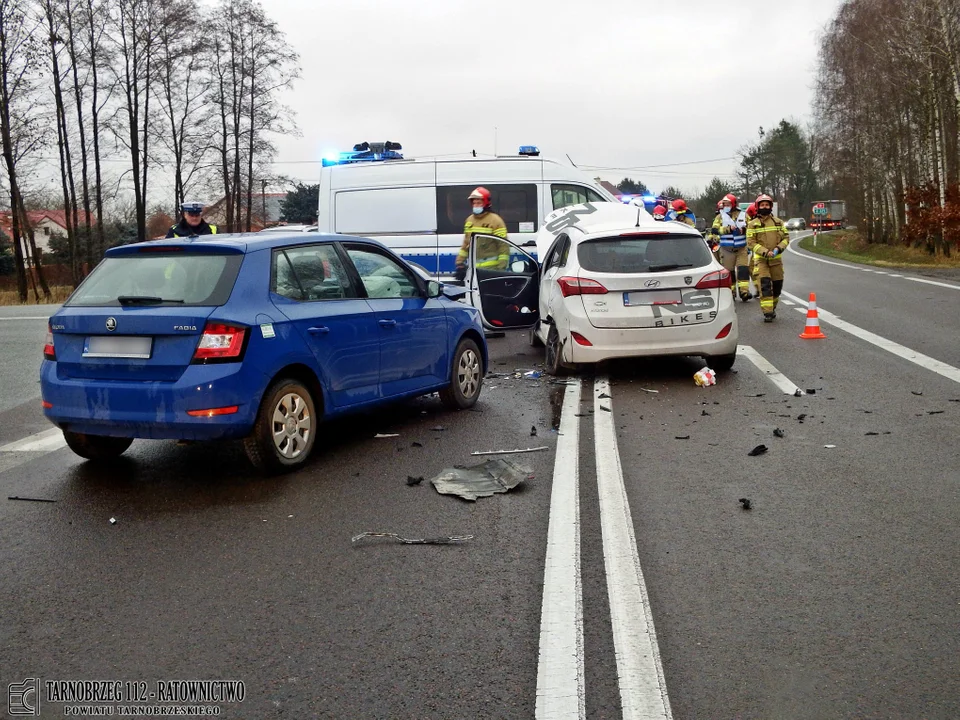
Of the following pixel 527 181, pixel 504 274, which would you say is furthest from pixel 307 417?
pixel 527 181

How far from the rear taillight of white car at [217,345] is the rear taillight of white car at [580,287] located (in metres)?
4.74

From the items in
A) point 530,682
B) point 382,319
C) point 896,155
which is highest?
point 896,155

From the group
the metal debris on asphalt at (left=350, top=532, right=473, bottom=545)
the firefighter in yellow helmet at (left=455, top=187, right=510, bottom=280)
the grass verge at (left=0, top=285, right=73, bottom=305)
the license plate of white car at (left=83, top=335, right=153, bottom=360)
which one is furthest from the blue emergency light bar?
the grass verge at (left=0, top=285, right=73, bottom=305)

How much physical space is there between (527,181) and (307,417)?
35.3 ft

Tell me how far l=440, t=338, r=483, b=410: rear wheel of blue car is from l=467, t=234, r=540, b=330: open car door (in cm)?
271

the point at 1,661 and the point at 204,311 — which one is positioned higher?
the point at 204,311

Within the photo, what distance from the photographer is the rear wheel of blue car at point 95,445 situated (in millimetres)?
6895

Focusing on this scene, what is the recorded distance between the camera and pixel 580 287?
33.3 ft

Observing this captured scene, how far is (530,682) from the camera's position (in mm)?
3383

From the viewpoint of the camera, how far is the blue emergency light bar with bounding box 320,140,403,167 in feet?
56.7

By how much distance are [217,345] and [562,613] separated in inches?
121

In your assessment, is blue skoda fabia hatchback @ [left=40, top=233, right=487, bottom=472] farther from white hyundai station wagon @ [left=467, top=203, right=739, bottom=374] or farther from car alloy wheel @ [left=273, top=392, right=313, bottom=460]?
white hyundai station wagon @ [left=467, top=203, right=739, bottom=374]

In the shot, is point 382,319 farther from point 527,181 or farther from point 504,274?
point 527,181

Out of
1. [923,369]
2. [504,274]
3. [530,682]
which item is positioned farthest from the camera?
[504,274]
